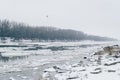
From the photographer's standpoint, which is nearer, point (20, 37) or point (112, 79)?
point (112, 79)

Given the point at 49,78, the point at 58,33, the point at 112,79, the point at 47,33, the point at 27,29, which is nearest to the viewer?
the point at 112,79

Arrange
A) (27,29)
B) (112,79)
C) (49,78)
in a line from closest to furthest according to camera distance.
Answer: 1. (112,79)
2. (49,78)
3. (27,29)

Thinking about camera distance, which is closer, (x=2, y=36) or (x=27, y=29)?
(x=2, y=36)

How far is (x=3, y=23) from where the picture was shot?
94.4 metres

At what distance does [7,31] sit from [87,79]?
263ft

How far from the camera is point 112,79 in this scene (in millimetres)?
12281

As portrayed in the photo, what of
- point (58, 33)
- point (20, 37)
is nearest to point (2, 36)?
point (20, 37)

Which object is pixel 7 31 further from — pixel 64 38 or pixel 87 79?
pixel 87 79

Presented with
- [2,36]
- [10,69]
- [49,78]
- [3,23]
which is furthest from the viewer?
[3,23]

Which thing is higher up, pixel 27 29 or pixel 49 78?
pixel 27 29

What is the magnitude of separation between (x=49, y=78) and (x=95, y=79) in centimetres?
452

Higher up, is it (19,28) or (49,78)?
(19,28)

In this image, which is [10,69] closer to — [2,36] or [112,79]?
[112,79]

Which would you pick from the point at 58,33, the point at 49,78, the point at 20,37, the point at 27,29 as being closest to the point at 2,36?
the point at 20,37
